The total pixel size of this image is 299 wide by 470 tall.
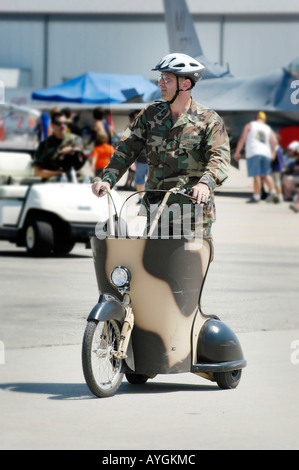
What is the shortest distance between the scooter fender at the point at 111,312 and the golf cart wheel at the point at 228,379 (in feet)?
1.70

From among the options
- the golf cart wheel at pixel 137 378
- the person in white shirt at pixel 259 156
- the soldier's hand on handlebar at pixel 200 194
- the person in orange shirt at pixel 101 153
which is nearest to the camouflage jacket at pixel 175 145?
the soldier's hand on handlebar at pixel 200 194

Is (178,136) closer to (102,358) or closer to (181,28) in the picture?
(102,358)

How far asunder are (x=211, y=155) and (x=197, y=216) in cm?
33

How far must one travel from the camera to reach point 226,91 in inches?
1308

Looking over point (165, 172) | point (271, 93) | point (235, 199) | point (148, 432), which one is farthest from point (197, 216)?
point (271, 93)

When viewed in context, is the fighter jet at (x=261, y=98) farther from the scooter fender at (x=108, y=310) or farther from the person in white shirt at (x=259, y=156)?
the scooter fender at (x=108, y=310)

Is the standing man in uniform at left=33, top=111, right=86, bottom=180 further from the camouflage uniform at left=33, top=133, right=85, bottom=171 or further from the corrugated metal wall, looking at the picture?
the corrugated metal wall

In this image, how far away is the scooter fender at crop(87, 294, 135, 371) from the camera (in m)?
5.50

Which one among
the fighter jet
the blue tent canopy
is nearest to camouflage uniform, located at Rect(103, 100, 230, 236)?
the blue tent canopy

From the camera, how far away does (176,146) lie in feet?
19.2

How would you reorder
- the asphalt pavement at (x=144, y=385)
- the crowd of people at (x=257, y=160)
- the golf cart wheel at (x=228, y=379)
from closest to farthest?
the asphalt pavement at (x=144, y=385), the golf cart wheel at (x=228, y=379), the crowd of people at (x=257, y=160)

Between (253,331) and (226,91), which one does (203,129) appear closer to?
(253,331)

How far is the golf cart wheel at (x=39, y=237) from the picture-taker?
1293 centimetres

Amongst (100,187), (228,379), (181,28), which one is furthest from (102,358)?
(181,28)
